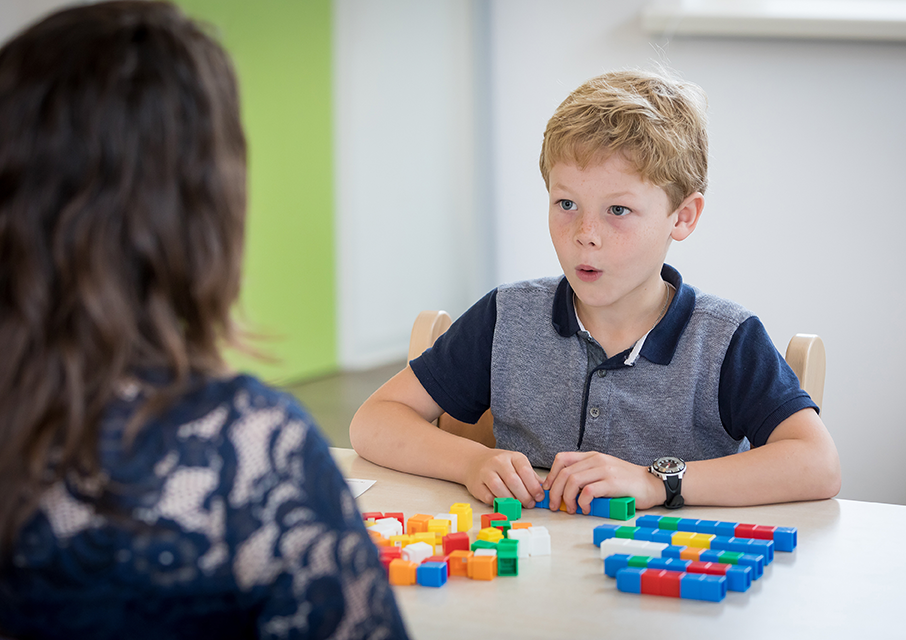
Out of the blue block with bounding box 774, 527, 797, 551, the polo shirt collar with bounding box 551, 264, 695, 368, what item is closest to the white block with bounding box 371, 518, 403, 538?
the blue block with bounding box 774, 527, 797, 551

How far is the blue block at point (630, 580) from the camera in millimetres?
827

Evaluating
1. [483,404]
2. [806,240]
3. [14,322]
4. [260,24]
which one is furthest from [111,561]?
[260,24]

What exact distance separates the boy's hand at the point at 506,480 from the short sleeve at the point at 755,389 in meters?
0.36

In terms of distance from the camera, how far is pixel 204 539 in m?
0.54

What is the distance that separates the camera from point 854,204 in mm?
3381

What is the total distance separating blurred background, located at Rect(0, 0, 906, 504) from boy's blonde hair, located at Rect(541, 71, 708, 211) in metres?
1.78

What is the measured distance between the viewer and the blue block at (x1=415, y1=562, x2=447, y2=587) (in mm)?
854

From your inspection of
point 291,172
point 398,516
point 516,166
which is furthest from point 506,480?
point 291,172

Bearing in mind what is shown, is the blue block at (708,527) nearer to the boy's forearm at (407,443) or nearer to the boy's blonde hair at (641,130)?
the boy's forearm at (407,443)

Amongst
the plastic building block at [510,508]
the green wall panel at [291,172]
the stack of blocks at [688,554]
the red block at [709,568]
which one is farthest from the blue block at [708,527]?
the green wall panel at [291,172]

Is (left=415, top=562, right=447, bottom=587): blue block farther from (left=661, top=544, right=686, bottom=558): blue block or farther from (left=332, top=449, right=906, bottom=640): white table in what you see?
(left=661, top=544, right=686, bottom=558): blue block

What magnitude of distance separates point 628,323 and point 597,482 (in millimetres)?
396

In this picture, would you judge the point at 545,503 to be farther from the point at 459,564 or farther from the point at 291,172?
the point at 291,172

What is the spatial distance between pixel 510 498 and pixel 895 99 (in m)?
2.95
